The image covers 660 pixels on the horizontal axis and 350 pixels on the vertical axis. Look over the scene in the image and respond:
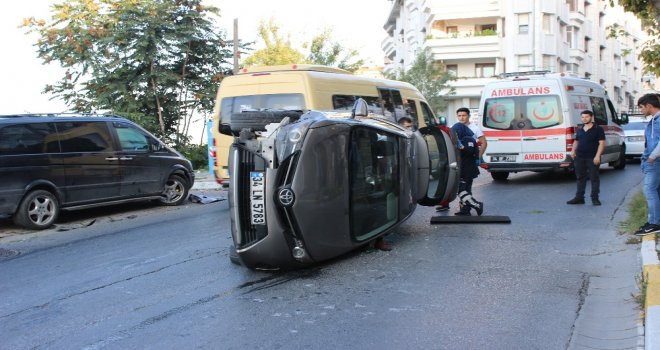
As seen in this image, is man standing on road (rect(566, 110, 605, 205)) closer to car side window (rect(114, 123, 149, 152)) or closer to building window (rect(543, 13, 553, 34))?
car side window (rect(114, 123, 149, 152))

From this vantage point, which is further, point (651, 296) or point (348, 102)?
point (348, 102)

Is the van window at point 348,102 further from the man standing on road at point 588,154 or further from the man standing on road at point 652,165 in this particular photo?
the man standing on road at point 652,165

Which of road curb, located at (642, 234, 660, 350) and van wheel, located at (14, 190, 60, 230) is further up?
van wheel, located at (14, 190, 60, 230)

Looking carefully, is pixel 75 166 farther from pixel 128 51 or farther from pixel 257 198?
pixel 128 51

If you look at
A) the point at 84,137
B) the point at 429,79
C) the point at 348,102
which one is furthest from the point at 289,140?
the point at 429,79

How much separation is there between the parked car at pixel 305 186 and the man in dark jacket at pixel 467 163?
2950 mm

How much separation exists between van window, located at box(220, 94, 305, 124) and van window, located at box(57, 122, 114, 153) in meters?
2.12

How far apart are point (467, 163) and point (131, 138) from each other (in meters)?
6.28

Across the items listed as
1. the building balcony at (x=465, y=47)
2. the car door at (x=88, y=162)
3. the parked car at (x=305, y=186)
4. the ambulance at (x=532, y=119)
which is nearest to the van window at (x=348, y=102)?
the ambulance at (x=532, y=119)

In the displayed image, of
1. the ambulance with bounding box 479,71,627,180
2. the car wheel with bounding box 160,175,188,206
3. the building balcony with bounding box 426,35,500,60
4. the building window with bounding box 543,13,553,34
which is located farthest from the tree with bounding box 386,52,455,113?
the car wheel with bounding box 160,175,188,206

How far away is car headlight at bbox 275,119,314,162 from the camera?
5.83 meters

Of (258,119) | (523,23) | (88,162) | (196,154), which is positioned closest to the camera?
(258,119)

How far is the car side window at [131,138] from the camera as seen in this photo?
11367 millimetres

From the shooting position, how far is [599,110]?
15.6 meters
